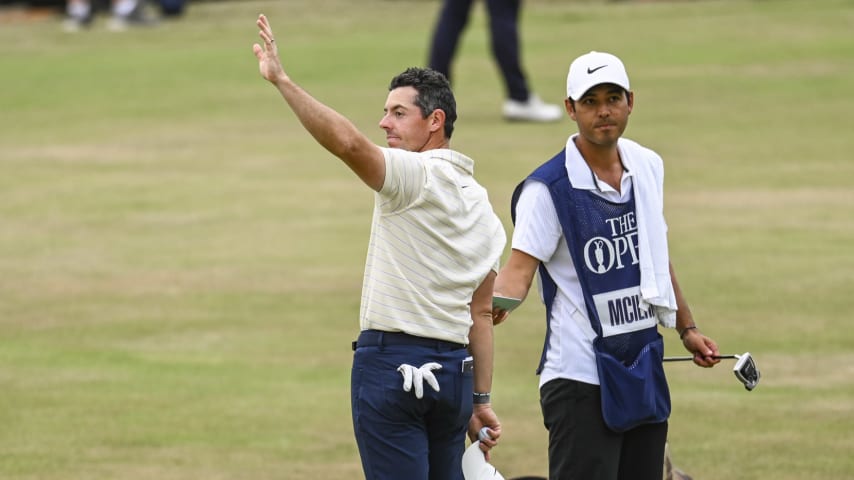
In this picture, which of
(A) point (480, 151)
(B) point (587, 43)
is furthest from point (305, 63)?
(A) point (480, 151)

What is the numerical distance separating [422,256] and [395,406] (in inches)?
18.2

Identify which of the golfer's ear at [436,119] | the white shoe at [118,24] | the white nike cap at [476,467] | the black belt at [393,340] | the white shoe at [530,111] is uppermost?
the white shoe at [118,24]

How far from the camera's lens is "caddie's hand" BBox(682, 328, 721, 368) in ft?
18.2

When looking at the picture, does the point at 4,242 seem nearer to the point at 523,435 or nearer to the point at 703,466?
the point at 523,435

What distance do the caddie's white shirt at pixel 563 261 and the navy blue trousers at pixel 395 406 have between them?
1.14ft

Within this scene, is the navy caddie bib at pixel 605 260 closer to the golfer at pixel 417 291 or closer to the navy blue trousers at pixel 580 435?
the navy blue trousers at pixel 580 435

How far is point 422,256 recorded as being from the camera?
16.5 ft

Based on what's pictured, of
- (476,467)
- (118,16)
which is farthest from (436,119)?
(118,16)

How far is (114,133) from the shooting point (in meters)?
17.2

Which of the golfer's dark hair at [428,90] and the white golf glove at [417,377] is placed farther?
the golfer's dark hair at [428,90]

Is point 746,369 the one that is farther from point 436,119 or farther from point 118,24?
point 118,24

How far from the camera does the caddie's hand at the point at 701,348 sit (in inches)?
219

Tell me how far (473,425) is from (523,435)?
112 inches

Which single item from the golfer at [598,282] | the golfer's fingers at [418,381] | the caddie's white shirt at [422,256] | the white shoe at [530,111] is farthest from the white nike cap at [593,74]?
the white shoe at [530,111]
